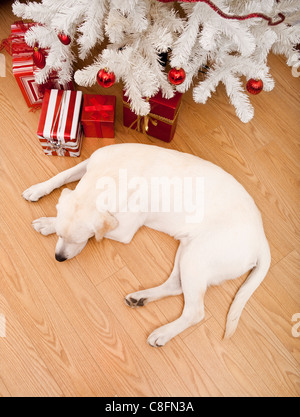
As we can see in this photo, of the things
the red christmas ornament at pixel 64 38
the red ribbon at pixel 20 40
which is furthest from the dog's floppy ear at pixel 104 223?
the red ribbon at pixel 20 40

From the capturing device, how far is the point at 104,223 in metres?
1.37

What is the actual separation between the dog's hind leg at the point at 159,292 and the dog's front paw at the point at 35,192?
0.75 metres

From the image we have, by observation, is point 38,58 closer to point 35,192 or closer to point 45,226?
point 35,192

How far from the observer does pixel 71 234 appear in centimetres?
137

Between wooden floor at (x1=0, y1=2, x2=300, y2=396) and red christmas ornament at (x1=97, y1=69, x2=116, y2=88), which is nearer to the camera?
red christmas ornament at (x1=97, y1=69, x2=116, y2=88)

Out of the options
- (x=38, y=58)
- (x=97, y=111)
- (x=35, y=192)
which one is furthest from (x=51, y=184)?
(x=38, y=58)

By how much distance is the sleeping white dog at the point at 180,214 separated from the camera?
4.46 feet

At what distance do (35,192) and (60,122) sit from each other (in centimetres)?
41

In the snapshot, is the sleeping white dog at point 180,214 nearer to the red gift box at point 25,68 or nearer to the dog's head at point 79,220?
the dog's head at point 79,220

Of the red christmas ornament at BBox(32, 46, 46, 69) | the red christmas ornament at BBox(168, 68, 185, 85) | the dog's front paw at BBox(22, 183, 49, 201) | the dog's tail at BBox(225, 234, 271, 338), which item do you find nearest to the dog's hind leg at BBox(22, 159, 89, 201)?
the dog's front paw at BBox(22, 183, 49, 201)

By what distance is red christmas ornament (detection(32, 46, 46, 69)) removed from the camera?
61.8 inches

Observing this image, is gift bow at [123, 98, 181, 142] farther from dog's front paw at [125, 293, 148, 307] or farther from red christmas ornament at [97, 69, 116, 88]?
dog's front paw at [125, 293, 148, 307]

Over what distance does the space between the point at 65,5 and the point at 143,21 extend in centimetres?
36

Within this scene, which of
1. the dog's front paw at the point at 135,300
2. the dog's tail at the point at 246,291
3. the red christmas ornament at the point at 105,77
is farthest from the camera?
the dog's front paw at the point at 135,300
